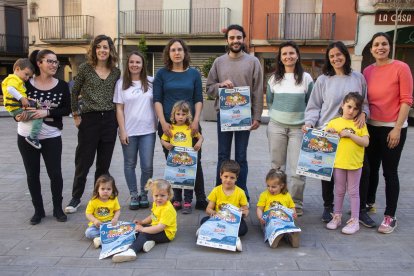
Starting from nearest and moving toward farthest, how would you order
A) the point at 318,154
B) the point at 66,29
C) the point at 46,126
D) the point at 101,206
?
the point at 101,206, the point at 318,154, the point at 46,126, the point at 66,29

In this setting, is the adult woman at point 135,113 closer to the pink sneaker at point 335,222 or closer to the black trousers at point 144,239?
the black trousers at point 144,239

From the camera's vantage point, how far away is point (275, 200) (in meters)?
4.01

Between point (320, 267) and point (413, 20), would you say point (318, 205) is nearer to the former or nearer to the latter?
point (320, 267)

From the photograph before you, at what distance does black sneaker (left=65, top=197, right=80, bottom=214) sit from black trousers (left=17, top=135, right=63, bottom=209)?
24 cm

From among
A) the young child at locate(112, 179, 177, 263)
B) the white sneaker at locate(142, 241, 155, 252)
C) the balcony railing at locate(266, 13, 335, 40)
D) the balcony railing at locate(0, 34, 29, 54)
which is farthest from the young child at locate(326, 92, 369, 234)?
the balcony railing at locate(0, 34, 29, 54)

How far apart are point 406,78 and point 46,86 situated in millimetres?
3602

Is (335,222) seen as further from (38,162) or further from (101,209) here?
(38,162)

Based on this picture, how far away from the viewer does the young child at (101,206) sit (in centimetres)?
382

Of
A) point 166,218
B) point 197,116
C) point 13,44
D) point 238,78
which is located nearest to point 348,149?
point 238,78

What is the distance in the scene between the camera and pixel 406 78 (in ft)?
12.7

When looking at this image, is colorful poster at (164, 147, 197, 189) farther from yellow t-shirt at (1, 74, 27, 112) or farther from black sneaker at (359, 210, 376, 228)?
black sneaker at (359, 210, 376, 228)

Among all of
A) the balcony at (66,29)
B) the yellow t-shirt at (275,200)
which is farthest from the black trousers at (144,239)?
the balcony at (66,29)

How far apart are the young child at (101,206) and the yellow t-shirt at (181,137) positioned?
838 mm

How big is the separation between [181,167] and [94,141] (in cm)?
101
